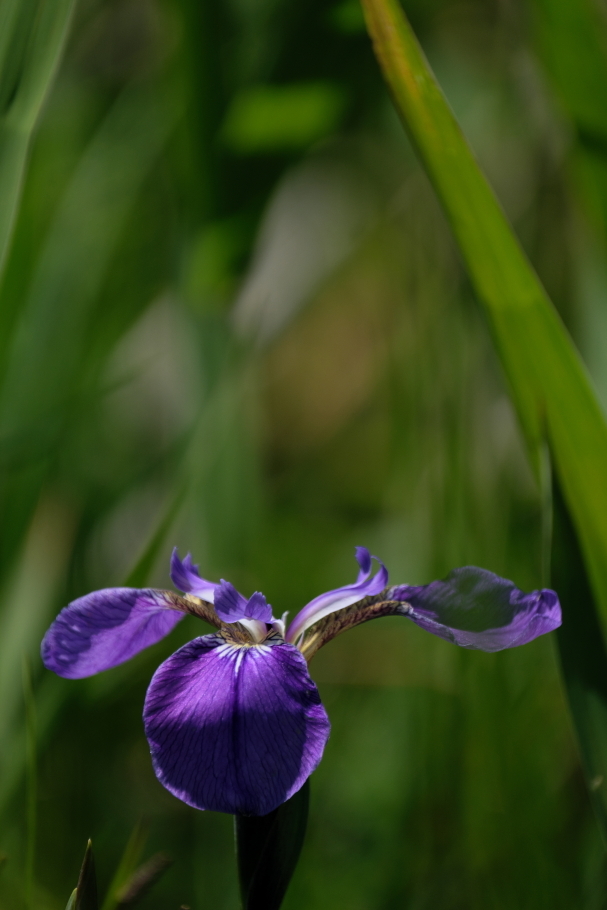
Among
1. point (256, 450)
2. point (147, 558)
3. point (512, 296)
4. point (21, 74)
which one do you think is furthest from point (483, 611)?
point (256, 450)

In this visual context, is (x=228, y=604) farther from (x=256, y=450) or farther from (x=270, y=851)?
(x=256, y=450)

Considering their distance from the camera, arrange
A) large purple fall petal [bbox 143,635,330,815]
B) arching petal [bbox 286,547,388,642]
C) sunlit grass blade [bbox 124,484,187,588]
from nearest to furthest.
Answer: large purple fall petal [bbox 143,635,330,815]
arching petal [bbox 286,547,388,642]
sunlit grass blade [bbox 124,484,187,588]

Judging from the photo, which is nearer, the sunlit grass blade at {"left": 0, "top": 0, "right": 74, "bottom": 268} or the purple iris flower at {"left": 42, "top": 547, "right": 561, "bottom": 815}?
the purple iris flower at {"left": 42, "top": 547, "right": 561, "bottom": 815}

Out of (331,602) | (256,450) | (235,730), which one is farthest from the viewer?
(256,450)

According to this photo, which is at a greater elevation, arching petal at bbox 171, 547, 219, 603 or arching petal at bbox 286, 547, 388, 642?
arching petal at bbox 171, 547, 219, 603

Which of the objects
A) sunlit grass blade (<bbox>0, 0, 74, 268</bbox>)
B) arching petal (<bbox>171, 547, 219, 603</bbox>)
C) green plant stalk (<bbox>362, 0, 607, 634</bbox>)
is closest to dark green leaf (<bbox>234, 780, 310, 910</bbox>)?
arching petal (<bbox>171, 547, 219, 603</bbox>)

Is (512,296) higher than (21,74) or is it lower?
lower

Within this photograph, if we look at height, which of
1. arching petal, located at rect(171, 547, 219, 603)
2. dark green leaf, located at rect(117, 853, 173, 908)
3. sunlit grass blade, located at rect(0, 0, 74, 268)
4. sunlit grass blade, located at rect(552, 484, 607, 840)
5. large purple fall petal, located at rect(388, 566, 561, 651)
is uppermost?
sunlit grass blade, located at rect(0, 0, 74, 268)

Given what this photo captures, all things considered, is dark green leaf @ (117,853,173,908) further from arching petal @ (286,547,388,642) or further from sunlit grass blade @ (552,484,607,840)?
sunlit grass blade @ (552,484,607,840)
